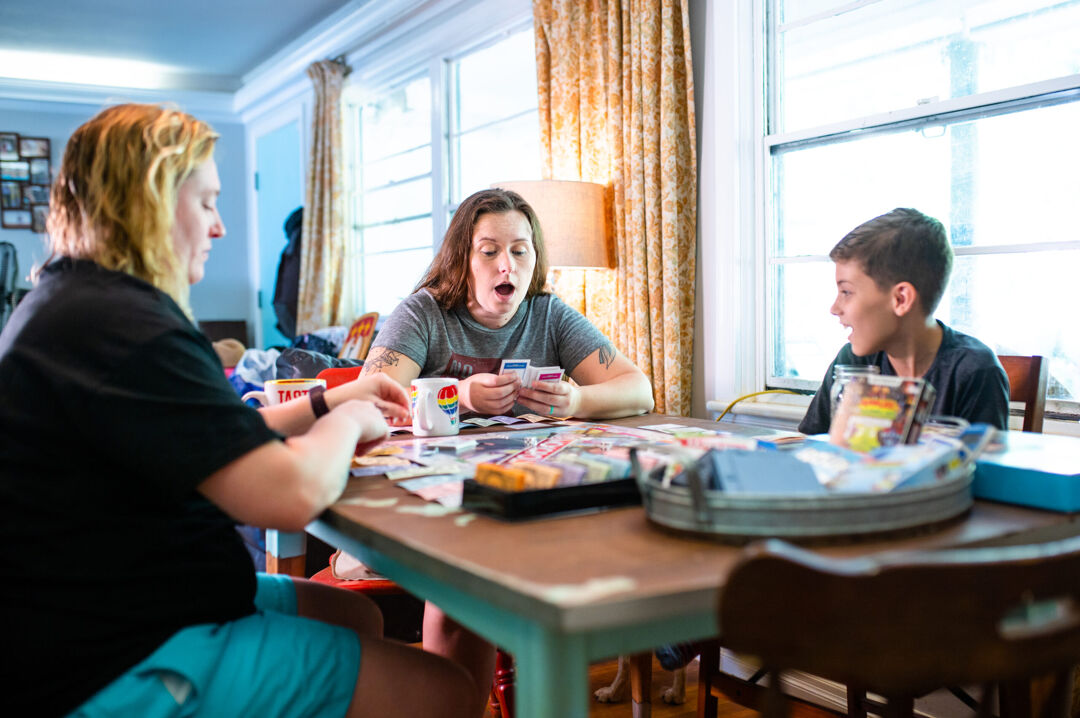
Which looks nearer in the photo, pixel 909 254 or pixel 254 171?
pixel 909 254

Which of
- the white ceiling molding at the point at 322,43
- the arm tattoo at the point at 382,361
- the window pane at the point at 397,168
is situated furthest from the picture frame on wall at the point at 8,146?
the arm tattoo at the point at 382,361

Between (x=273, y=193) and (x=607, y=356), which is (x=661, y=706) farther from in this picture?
(x=273, y=193)

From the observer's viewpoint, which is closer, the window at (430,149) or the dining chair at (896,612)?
the dining chair at (896,612)

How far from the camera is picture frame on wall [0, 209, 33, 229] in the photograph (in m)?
7.03

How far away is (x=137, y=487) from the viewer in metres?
0.93

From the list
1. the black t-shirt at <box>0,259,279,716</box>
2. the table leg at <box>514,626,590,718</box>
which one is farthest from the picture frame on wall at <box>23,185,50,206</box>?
the table leg at <box>514,626,590,718</box>

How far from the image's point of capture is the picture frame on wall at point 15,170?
692cm

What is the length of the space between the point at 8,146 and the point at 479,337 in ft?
21.6

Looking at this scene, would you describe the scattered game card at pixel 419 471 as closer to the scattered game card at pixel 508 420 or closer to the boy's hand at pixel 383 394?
the boy's hand at pixel 383 394

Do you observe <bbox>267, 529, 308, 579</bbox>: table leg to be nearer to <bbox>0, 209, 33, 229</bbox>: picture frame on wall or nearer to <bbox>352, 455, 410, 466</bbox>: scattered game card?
<bbox>352, 455, 410, 466</bbox>: scattered game card

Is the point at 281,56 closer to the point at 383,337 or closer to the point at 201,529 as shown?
the point at 383,337

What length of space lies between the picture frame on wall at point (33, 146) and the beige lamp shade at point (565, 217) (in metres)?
5.76

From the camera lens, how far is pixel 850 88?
260cm

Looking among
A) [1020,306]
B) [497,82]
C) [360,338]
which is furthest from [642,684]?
A: [497,82]
